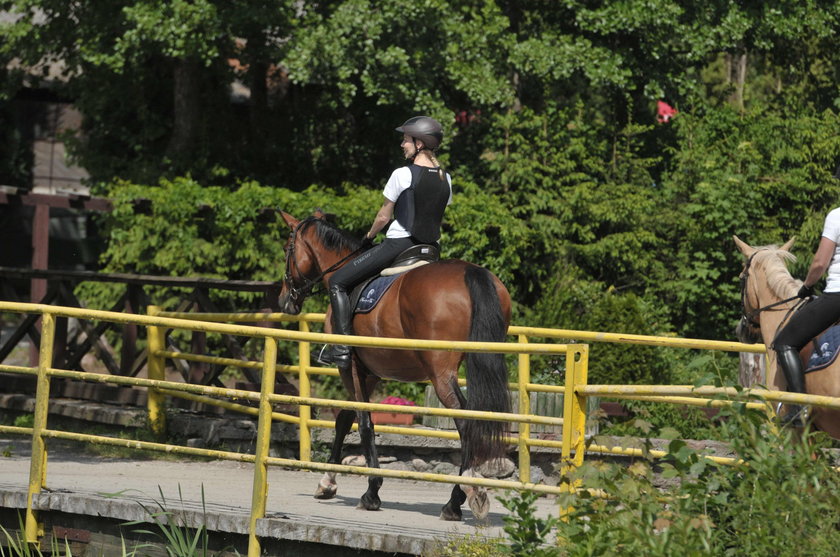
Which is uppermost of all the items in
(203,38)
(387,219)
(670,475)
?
(203,38)

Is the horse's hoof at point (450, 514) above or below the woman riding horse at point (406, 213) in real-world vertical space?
below

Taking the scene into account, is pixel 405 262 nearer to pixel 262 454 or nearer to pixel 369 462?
pixel 369 462

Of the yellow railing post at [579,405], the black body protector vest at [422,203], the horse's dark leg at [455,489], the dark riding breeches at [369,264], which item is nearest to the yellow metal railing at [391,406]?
the yellow railing post at [579,405]

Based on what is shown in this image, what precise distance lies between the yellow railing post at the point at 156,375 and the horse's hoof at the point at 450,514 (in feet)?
13.9

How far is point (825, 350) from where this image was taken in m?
7.80

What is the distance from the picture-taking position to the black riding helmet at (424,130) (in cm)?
873

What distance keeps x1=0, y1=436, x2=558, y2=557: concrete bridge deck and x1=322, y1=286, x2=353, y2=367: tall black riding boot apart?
0.96 m

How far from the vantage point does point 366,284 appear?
9000 mm

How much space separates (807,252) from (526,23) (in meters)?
6.52

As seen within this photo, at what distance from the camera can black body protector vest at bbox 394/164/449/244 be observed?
877 centimetres

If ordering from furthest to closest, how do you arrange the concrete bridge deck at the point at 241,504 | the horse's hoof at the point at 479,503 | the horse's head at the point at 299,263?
the horse's head at the point at 299,263 < the horse's hoof at the point at 479,503 < the concrete bridge deck at the point at 241,504

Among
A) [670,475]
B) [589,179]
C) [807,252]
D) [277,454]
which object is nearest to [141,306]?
[277,454]

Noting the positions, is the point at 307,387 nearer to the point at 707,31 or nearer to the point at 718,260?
the point at 718,260

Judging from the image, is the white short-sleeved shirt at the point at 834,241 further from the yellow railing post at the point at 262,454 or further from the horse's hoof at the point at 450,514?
the yellow railing post at the point at 262,454
